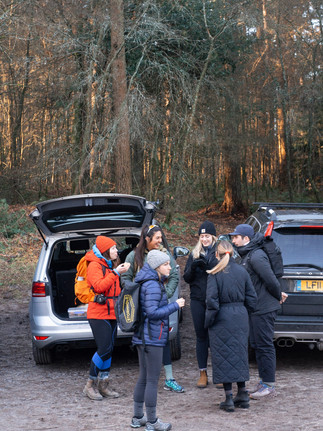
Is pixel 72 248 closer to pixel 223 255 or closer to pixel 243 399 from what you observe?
pixel 223 255

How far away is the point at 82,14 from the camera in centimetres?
2000

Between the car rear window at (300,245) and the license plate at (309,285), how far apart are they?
0.66 ft

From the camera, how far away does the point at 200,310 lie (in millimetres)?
6320

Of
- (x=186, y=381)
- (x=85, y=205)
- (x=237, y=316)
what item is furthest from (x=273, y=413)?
(x=85, y=205)

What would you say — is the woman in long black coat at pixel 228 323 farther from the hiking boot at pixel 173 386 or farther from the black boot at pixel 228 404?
the hiking boot at pixel 173 386

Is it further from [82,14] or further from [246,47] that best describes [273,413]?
[246,47]

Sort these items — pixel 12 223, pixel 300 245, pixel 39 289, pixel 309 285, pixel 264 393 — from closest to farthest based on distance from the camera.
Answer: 1. pixel 264 393
2. pixel 309 285
3. pixel 300 245
4. pixel 39 289
5. pixel 12 223

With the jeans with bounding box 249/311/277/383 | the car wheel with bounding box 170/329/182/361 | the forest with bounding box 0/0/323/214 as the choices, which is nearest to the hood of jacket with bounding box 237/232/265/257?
the jeans with bounding box 249/311/277/383

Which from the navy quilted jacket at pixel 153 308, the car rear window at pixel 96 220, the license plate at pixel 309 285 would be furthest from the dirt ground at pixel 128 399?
the car rear window at pixel 96 220

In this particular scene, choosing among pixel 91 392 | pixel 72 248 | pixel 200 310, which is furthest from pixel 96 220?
pixel 91 392

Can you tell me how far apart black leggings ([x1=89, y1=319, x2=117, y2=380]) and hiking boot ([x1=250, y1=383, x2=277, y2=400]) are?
60.1 inches

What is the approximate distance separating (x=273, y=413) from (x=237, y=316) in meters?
0.94

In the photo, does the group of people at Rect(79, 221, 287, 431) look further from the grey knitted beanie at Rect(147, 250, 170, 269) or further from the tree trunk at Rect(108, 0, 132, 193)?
the tree trunk at Rect(108, 0, 132, 193)

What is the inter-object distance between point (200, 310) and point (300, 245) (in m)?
1.44
